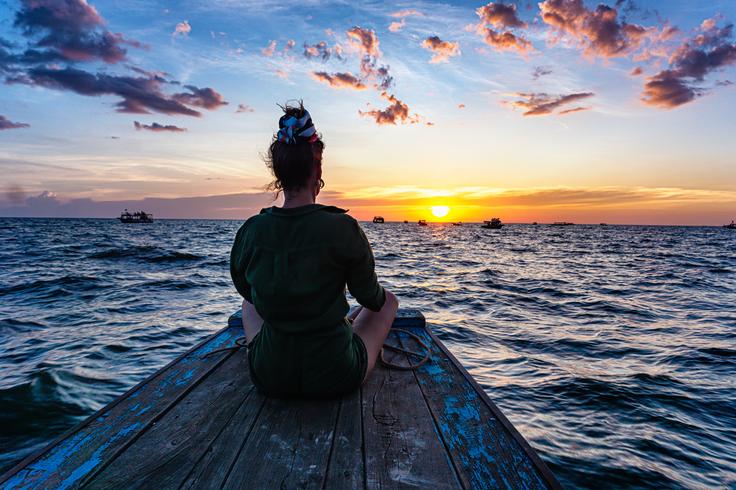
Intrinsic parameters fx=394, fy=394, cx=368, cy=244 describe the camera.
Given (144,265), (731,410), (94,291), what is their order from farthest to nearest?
(144,265), (94,291), (731,410)

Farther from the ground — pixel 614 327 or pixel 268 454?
pixel 268 454

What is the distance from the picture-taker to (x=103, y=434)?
8.27 ft

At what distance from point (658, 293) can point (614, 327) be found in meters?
7.39

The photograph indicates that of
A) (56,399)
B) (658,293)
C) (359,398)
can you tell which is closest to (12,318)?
(56,399)

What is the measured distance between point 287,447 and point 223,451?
37cm

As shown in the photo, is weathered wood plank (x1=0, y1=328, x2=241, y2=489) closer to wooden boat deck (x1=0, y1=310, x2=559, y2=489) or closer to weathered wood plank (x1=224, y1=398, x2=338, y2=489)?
wooden boat deck (x1=0, y1=310, x2=559, y2=489)

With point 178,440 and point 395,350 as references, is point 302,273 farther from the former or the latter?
point 395,350

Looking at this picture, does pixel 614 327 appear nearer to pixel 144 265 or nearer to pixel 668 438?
pixel 668 438

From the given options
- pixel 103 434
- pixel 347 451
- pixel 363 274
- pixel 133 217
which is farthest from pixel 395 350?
pixel 133 217

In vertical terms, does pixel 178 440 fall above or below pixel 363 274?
below

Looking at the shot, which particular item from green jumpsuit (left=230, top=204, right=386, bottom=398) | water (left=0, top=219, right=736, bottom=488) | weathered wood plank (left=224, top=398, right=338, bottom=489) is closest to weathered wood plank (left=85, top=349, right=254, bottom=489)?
weathered wood plank (left=224, top=398, right=338, bottom=489)

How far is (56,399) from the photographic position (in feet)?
18.6

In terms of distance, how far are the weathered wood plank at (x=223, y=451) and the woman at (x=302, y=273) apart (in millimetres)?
254

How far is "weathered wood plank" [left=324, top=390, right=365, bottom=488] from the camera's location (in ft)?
6.59
